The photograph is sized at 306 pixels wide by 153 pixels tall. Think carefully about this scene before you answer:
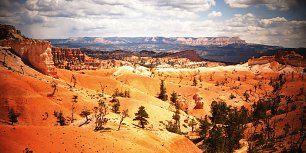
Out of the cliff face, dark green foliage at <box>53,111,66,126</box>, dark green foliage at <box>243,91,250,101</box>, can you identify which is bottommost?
dark green foliage at <box>243,91,250,101</box>

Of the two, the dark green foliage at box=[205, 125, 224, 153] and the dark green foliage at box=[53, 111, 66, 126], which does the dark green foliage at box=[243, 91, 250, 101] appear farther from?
the dark green foliage at box=[53, 111, 66, 126]

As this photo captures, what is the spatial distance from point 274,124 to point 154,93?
73.1 m

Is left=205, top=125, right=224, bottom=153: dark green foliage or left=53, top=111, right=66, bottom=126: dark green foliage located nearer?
left=53, top=111, right=66, bottom=126: dark green foliage

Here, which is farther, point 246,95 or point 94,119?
point 246,95

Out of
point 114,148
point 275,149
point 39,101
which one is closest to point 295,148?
point 275,149

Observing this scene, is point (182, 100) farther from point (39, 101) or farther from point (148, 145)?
point (148, 145)

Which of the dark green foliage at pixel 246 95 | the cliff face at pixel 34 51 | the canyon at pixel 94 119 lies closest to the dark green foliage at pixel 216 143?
the canyon at pixel 94 119

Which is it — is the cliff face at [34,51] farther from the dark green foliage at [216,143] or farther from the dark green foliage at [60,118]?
the dark green foliage at [216,143]

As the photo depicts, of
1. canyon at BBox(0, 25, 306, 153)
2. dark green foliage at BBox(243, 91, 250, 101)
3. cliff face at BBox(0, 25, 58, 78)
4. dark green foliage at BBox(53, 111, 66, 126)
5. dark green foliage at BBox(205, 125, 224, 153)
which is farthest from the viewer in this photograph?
dark green foliage at BBox(243, 91, 250, 101)

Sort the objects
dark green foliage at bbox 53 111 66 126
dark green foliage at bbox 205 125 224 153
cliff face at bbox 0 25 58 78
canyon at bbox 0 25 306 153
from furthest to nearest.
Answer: cliff face at bbox 0 25 58 78, dark green foliage at bbox 205 125 224 153, dark green foliage at bbox 53 111 66 126, canyon at bbox 0 25 306 153

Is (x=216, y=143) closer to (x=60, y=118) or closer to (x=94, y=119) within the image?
(x=94, y=119)

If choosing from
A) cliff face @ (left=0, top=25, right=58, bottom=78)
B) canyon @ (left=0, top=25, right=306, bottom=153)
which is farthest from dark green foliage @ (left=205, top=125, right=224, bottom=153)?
cliff face @ (left=0, top=25, right=58, bottom=78)

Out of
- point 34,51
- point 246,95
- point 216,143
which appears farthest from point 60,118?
point 246,95

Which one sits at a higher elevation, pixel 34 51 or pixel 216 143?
pixel 34 51
